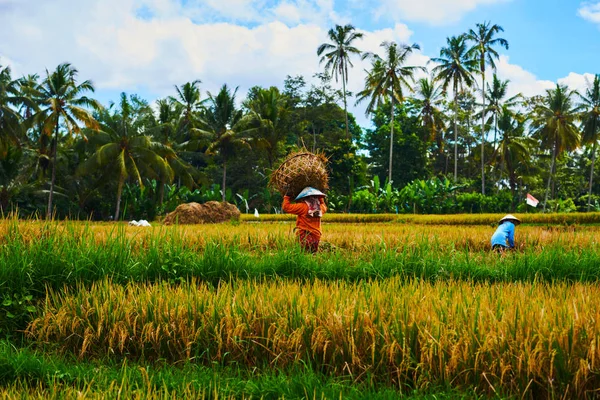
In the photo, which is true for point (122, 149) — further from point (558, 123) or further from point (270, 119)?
point (558, 123)

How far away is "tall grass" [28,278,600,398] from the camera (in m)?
3.18

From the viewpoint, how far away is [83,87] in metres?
26.5

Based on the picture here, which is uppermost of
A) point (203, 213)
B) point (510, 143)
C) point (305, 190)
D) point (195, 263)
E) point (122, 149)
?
point (510, 143)

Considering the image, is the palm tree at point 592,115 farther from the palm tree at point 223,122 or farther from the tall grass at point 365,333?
the tall grass at point 365,333

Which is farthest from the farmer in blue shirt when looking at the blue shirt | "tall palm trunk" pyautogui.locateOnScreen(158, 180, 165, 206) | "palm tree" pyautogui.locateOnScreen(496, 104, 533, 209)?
"palm tree" pyautogui.locateOnScreen(496, 104, 533, 209)

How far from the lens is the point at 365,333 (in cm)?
360

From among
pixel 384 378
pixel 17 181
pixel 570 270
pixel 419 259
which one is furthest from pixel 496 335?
pixel 17 181

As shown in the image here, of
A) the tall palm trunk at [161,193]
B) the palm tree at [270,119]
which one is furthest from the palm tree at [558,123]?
the tall palm trunk at [161,193]

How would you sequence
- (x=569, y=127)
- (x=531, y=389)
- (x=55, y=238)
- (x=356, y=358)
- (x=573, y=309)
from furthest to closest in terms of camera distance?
(x=569, y=127)
(x=55, y=238)
(x=573, y=309)
(x=356, y=358)
(x=531, y=389)

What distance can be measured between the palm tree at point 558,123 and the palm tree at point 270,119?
16.8m

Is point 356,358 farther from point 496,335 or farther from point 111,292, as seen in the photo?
point 111,292

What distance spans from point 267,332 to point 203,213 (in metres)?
14.0

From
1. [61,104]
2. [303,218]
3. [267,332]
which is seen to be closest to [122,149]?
[61,104]

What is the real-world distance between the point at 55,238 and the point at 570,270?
6065 millimetres
